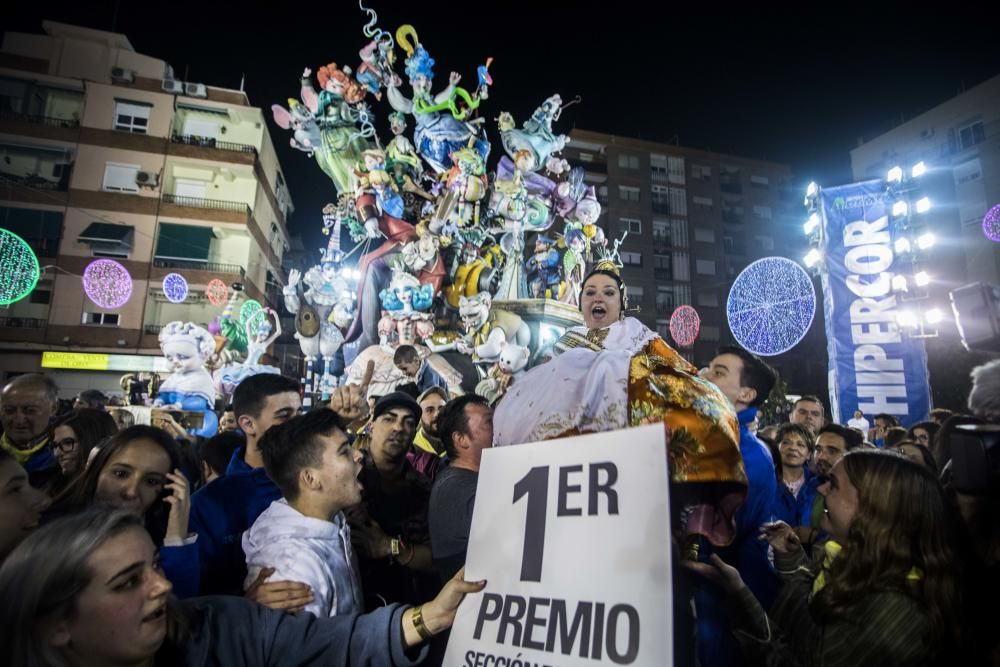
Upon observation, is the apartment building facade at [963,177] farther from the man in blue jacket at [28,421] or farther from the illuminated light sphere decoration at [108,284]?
the illuminated light sphere decoration at [108,284]

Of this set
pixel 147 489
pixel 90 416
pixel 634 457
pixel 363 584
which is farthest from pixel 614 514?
pixel 90 416

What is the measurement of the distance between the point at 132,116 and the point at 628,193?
1254 inches

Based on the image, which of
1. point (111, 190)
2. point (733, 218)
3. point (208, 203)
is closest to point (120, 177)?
point (111, 190)

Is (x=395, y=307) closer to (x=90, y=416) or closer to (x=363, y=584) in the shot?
(x=90, y=416)

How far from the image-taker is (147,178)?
A: 2720cm

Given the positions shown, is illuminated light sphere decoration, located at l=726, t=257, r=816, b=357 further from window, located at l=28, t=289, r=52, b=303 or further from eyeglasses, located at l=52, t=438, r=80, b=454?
window, located at l=28, t=289, r=52, b=303

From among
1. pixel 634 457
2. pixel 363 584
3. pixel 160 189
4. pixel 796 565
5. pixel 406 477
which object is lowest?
pixel 363 584

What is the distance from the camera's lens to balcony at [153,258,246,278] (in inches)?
1070

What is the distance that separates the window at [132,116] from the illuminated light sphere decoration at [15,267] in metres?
21.7

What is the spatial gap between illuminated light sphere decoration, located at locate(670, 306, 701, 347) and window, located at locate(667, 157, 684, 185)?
25262mm

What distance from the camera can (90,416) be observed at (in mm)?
4051

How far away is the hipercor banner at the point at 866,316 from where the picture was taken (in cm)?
1078

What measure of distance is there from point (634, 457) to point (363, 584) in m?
2.10

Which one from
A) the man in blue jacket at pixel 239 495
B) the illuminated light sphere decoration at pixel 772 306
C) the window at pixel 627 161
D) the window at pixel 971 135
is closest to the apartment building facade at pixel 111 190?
the window at pixel 627 161
